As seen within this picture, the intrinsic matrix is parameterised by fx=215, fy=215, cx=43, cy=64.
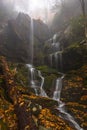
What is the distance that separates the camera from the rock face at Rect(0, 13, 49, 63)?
82.6 ft

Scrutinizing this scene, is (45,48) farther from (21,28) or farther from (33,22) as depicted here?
(33,22)

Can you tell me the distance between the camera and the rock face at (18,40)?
2519 centimetres

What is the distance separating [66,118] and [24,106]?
256 cm

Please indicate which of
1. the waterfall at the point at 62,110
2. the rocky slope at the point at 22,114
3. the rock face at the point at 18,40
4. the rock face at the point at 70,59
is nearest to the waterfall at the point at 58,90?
the waterfall at the point at 62,110

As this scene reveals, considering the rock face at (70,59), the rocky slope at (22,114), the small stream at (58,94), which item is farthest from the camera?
the rock face at (70,59)

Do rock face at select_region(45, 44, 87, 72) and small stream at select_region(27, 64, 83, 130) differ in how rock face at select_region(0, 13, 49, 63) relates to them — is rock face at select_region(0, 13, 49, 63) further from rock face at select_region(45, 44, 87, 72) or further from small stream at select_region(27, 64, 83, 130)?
small stream at select_region(27, 64, 83, 130)

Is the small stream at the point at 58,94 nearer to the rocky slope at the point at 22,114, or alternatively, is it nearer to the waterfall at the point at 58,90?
the waterfall at the point at 58,90

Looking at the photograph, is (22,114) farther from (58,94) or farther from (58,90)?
(58,90)

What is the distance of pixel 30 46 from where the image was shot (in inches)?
1072

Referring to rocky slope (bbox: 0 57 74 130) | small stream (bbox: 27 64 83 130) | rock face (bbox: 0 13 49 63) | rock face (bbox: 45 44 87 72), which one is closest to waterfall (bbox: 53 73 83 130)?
small stream (bbox: 27 64 83 130)

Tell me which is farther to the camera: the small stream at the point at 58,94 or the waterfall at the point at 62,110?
the small stream at the point at 58,94

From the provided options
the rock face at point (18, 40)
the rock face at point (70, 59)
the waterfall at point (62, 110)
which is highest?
the rock face at point (18, 40)

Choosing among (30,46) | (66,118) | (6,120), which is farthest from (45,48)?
(6,120)

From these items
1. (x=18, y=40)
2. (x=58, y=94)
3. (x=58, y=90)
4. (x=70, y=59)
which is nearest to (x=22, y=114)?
(x=58, y=94)
